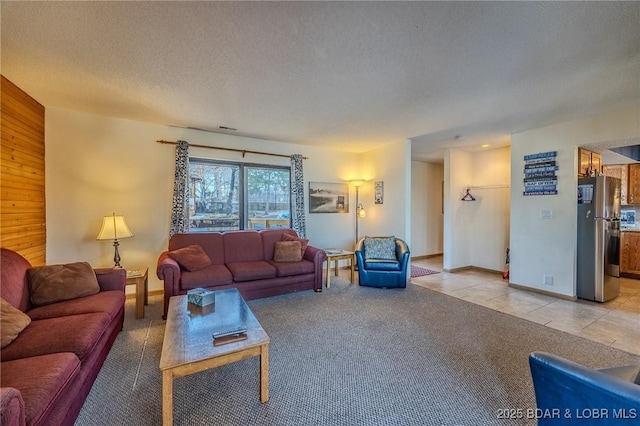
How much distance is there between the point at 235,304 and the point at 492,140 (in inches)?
201

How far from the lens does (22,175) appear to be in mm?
2996

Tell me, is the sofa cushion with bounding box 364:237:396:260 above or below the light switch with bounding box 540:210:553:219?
below

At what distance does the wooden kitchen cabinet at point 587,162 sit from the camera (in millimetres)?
3936

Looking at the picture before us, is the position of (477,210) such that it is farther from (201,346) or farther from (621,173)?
(201,346)

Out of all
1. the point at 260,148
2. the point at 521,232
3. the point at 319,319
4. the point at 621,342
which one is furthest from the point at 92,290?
the point at 521,232

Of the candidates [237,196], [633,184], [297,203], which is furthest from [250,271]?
[633,184]

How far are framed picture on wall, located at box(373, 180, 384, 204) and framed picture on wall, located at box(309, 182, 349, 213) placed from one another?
26.5 inches

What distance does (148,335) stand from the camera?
2.76m

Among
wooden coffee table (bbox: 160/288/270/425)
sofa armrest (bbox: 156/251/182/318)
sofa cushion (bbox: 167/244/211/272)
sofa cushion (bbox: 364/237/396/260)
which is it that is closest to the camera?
wooden coffee table (bbox: 160/288/270/425)

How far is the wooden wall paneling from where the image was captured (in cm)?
269

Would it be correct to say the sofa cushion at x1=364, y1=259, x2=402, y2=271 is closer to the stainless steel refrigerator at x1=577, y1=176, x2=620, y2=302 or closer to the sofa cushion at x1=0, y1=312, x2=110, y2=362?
the stainless steel refrigerator at x1=577, y1=176, x2=620, y2=302

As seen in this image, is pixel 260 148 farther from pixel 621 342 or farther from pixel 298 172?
pixel 621 342

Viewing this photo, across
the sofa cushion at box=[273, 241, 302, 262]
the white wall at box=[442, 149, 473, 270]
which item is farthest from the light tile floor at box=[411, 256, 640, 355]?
the sofa cushion at box=[273, 241, 302, 262]

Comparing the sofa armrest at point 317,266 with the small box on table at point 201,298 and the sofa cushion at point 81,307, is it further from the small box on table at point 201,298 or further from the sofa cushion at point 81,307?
the sofa cushion at point 81,307
